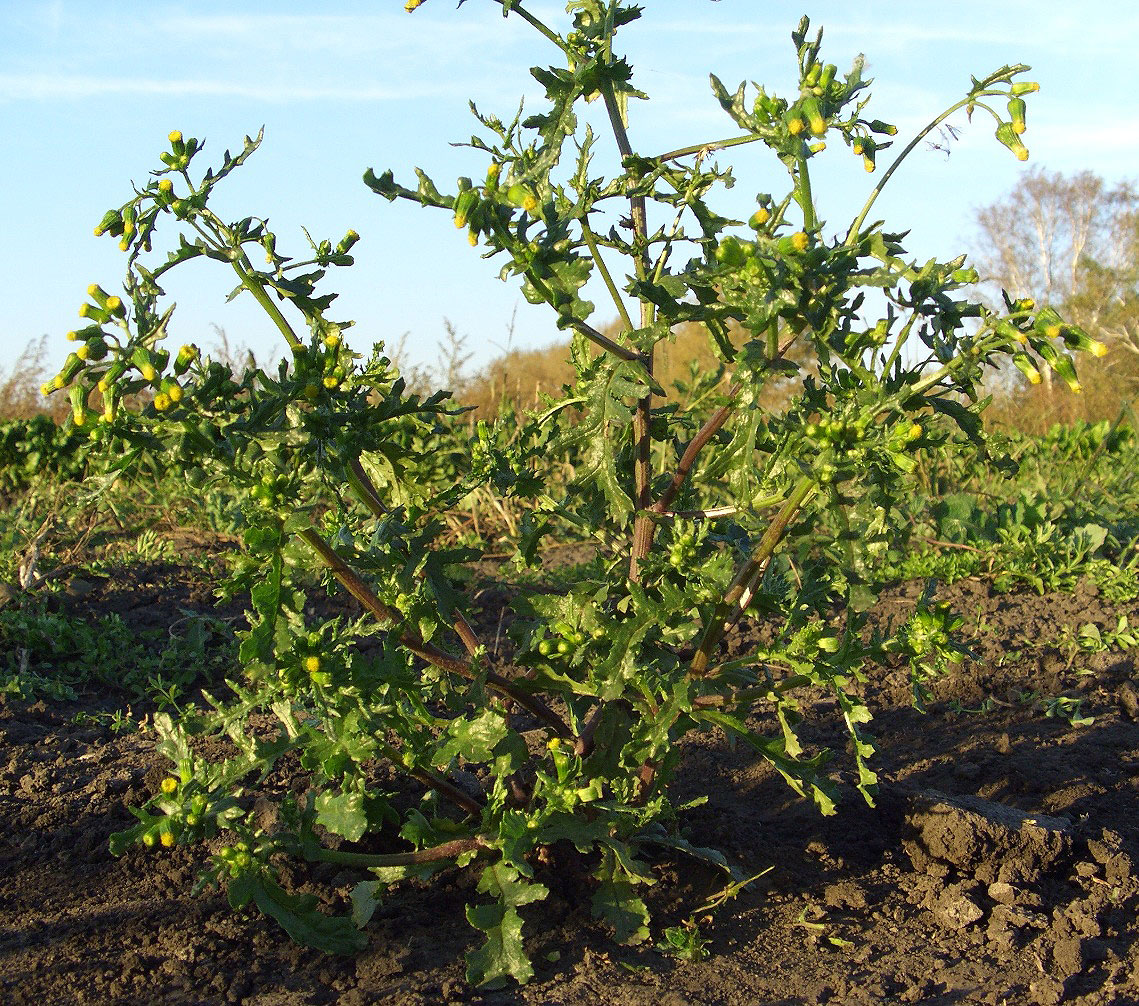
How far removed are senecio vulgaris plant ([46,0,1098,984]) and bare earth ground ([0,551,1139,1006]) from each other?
129mm

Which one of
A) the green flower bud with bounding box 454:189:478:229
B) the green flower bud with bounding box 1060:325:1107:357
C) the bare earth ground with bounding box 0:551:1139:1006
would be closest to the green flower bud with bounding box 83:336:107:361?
the green flower bud with bounding box 454:189:478:229

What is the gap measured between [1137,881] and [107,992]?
226 cm

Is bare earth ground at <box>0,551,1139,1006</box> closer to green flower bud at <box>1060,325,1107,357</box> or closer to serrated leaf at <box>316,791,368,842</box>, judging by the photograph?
serrated leaf at <box>316,791,368,842</box>

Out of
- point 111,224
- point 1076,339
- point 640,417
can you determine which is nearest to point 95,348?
point 111,224

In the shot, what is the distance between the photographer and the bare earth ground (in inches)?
85.0

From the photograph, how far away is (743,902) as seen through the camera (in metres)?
2.53

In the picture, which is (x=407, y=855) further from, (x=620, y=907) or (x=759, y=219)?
(x=759, y=219)

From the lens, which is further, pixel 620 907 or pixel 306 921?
pixel 620 907

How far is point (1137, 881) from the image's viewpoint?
2615 mm

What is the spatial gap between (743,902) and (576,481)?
1059 mm

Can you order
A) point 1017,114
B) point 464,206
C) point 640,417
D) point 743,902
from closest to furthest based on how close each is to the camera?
point 464,206 → point 1017,114 → point 640,417 → point 743,902

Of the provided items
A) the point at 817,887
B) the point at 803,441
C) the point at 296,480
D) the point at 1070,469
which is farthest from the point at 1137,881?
the point at 1070,469

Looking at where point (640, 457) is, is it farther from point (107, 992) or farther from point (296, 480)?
point (107, 992)

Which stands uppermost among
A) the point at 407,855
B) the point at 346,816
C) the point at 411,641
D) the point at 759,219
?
the point at 759,219
